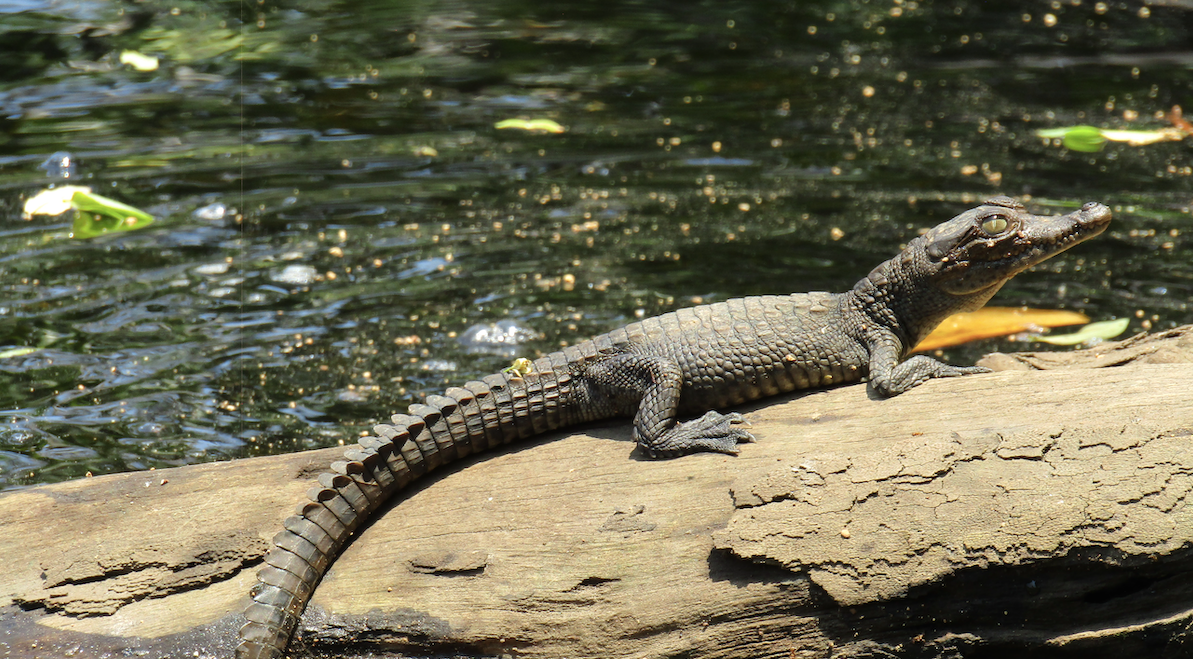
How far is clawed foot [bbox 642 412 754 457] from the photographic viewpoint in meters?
3.92

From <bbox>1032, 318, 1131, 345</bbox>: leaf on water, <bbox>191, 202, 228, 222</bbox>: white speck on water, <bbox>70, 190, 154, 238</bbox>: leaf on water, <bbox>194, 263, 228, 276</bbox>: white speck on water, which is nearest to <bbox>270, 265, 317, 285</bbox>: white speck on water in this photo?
<bbox>194, 263, 228, 276</bbox>: white speck on water

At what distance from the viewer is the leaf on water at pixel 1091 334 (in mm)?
6000

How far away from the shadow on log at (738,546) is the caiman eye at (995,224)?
2.17 ft

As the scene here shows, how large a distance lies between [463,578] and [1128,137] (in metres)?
7.47

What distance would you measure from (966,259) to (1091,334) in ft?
7.21

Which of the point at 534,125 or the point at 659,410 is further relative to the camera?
the point at 534,125

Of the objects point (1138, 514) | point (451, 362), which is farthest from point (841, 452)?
point (451, 362)

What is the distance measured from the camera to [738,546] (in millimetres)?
3391

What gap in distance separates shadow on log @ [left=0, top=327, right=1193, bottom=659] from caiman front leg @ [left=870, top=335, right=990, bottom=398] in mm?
58

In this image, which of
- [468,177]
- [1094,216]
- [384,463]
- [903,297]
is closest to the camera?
[384,463]

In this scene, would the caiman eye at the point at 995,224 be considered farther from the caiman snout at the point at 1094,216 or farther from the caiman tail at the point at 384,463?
the caiman tail at the point at 384,463

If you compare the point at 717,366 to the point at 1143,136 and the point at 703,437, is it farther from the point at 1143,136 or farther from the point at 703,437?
the point at 1143,136

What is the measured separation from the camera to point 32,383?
5.69m

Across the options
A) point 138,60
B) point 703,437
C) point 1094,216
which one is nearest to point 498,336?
point 703,437
